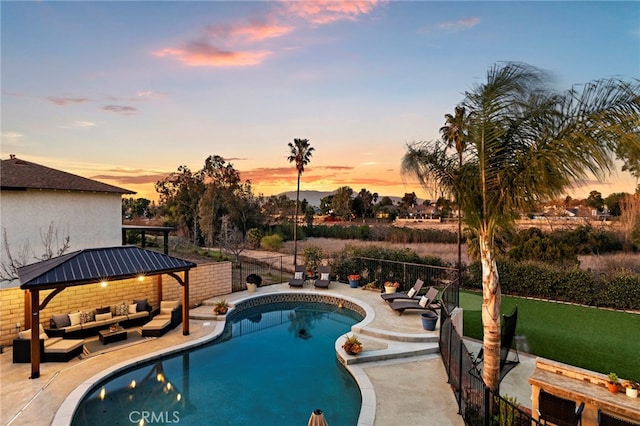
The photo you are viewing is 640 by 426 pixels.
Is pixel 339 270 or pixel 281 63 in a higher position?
pixel 281 63

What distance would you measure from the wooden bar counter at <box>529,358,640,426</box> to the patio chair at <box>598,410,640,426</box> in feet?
0.48

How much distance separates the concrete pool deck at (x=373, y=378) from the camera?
6.28 metres

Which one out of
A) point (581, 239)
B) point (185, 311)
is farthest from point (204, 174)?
point (581, 239)

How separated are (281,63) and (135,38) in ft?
17.7

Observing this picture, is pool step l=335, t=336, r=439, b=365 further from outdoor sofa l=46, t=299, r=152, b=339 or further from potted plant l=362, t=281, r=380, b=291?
outdoor sofa l=46, t=299, r=152, b=339

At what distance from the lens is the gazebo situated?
7789mm

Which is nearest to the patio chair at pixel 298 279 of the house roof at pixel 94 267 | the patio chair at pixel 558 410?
the house roof at pixel 94 267

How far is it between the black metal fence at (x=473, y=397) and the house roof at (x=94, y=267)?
306 inches

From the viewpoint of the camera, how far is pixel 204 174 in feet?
139

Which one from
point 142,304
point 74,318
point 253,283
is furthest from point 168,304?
point 253,283

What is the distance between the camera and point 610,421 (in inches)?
184

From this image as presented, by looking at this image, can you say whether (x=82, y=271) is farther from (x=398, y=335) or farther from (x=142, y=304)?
(x=398, y=335)

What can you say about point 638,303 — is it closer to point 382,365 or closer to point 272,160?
point 382,365

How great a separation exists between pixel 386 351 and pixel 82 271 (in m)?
8.08
